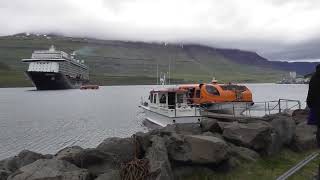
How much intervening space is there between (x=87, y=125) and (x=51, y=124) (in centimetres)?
534

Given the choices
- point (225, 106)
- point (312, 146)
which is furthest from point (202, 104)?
point (312, 146)

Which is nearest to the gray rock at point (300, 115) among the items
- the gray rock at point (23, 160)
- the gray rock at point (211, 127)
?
the gray rock at point (211, 127)

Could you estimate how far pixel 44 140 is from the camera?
4512cm

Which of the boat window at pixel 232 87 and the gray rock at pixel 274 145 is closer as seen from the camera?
the gray rock at pixel 274 145

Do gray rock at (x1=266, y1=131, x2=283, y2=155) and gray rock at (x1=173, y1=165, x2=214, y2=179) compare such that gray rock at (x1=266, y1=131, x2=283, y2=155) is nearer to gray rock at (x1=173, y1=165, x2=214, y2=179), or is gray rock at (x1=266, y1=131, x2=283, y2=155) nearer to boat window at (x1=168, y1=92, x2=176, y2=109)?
gray rock at (x1=173, y1=165, x2=214, y2=179)

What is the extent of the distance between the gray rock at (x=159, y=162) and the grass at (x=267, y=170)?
4.46ft

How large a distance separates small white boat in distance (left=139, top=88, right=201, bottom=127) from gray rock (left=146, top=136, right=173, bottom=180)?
2497cm

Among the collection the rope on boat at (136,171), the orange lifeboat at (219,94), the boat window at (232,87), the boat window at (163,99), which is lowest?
the rope on boat at (136,171)

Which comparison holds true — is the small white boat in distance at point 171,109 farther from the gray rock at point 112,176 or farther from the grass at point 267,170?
the gray rock at point 112,176

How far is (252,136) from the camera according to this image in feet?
54.4

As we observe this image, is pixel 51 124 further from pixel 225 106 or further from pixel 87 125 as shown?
pixel 225 106

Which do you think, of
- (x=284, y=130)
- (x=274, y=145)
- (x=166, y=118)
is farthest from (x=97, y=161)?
(x=166, y=118)

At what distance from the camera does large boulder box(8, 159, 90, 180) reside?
39.8 ft

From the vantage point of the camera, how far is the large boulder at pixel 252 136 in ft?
53.7
